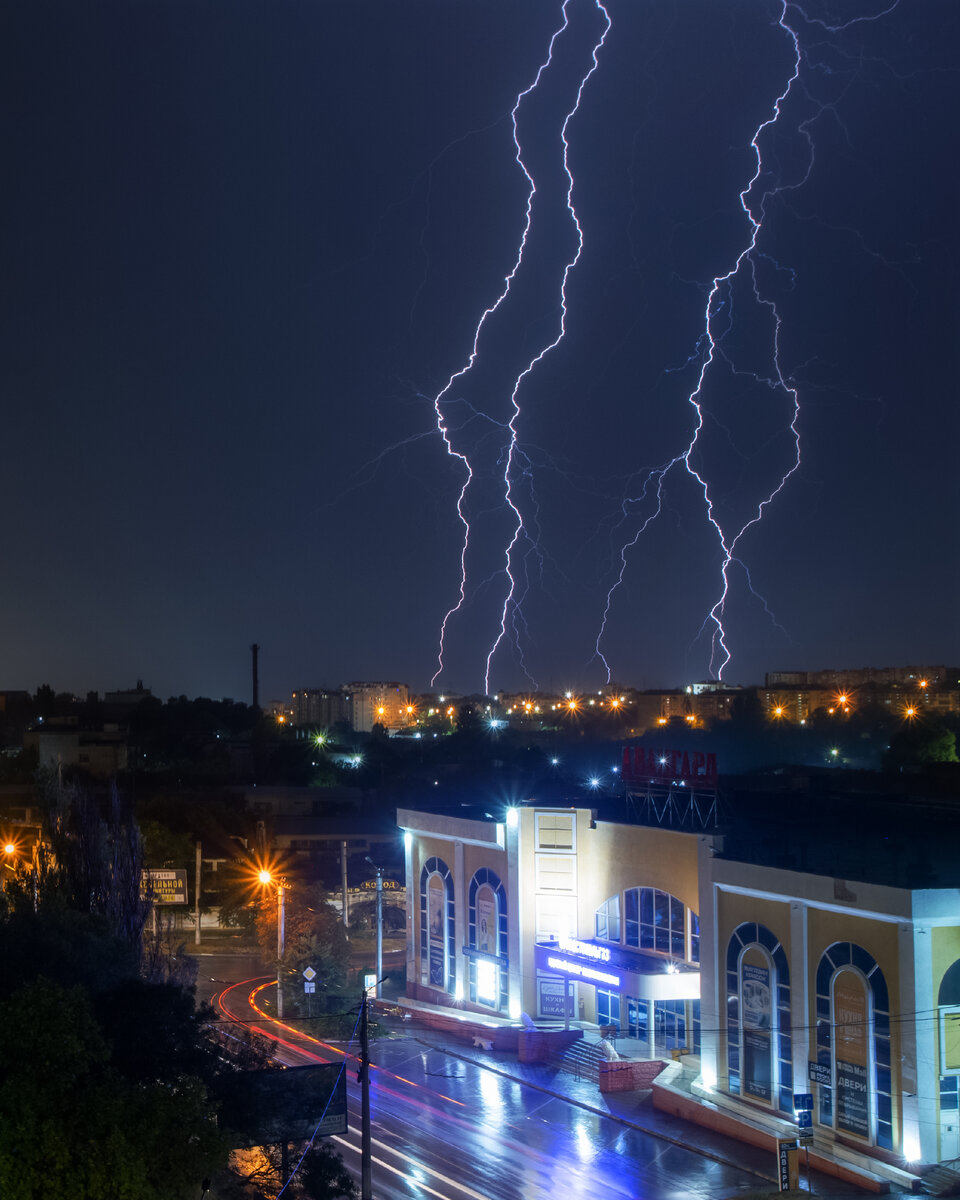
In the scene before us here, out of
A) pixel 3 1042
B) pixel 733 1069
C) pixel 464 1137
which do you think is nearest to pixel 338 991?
pixel 464 1137

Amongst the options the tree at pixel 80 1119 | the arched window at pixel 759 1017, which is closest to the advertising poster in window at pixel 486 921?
the arched window at pixel 759 1017

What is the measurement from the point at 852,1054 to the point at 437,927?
1714cm

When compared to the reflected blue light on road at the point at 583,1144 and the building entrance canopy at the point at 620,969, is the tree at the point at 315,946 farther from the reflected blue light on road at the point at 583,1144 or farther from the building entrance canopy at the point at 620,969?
the reflected blue light on road at the point at 583,1144

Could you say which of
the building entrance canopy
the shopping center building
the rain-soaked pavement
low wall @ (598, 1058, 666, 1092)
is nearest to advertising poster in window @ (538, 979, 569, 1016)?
the shopping center building

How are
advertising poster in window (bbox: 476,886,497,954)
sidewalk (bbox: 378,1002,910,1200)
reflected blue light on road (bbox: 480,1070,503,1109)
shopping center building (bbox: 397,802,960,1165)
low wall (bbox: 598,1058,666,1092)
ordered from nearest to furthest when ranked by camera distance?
shopping center building (bbox: 397,802,960,1165) < sidewalk (bbox: 378,1002,910,1200) < reflected blue light on road (bbox: 480,1070,503,1109) < low wall (bbox: 598,1058,666,1092) < advertising poster in window (bbox: 476,886,497,954)

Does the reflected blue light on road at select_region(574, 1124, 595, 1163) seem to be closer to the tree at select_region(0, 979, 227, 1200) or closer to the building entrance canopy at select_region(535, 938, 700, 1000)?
the building entrance canopy at select_region(535, 938, 700, 1000)

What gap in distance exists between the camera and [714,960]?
92.8 feet

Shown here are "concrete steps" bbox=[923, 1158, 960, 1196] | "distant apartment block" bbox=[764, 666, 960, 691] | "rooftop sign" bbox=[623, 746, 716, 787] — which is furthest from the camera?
"distant apartment block" bbox=[764, 666, 960, 691]

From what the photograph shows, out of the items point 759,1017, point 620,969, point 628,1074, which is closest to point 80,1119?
point 759,1017

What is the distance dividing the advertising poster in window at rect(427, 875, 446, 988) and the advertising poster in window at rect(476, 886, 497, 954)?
2.00 m

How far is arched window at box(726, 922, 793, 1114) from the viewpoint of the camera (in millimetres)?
26094

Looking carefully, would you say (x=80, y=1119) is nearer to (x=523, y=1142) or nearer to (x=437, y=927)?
(x=523, y=1142)

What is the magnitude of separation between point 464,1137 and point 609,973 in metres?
6.64

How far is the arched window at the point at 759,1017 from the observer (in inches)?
1027
